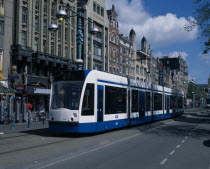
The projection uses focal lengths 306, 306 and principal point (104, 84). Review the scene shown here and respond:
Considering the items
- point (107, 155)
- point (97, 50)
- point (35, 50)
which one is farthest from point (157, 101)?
point (97, 50)

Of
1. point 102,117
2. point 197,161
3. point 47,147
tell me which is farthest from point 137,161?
point 102,117

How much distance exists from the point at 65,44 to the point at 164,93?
17286 millimetres

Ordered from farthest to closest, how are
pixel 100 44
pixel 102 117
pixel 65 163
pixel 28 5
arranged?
pixel 100 44, pixel 28 5, pixel 102 117, pixel 65 163

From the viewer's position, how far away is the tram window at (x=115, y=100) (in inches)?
643

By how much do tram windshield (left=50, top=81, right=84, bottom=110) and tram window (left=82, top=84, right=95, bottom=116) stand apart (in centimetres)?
33

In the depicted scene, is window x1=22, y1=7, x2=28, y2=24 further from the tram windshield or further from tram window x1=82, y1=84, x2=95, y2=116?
tram window x1=82, y1=84, x2=95, y2=116

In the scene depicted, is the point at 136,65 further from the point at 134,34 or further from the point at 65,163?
the point at 65,163

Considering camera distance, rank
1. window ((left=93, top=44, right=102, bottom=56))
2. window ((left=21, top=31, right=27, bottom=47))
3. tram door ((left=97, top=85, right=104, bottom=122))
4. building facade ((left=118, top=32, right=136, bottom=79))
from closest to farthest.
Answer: tram door ((left=97, top=85, right=104, bottom=122)) < window ((left=21, top=31, right=27, bottom=47)) < window ((left=93, top=44, right=102, bottom=56)) < building facade ((left=118, top=32, right=136, bottom=79))

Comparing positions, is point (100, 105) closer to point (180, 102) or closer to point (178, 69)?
point (180, 102)

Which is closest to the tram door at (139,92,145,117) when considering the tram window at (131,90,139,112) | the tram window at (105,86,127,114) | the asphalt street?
the tram window at (131,90,139,112)

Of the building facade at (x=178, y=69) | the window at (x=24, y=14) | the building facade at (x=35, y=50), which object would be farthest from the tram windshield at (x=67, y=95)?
the building facade at (x=178, y=69)

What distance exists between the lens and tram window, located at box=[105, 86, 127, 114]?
53.6ft

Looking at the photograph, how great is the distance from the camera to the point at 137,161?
928cm

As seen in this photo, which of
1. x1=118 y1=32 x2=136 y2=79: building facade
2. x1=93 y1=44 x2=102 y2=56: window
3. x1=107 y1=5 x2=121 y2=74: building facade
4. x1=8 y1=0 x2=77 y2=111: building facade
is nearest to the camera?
x1=8 y1=0 x2=77 y2=111: building facade
